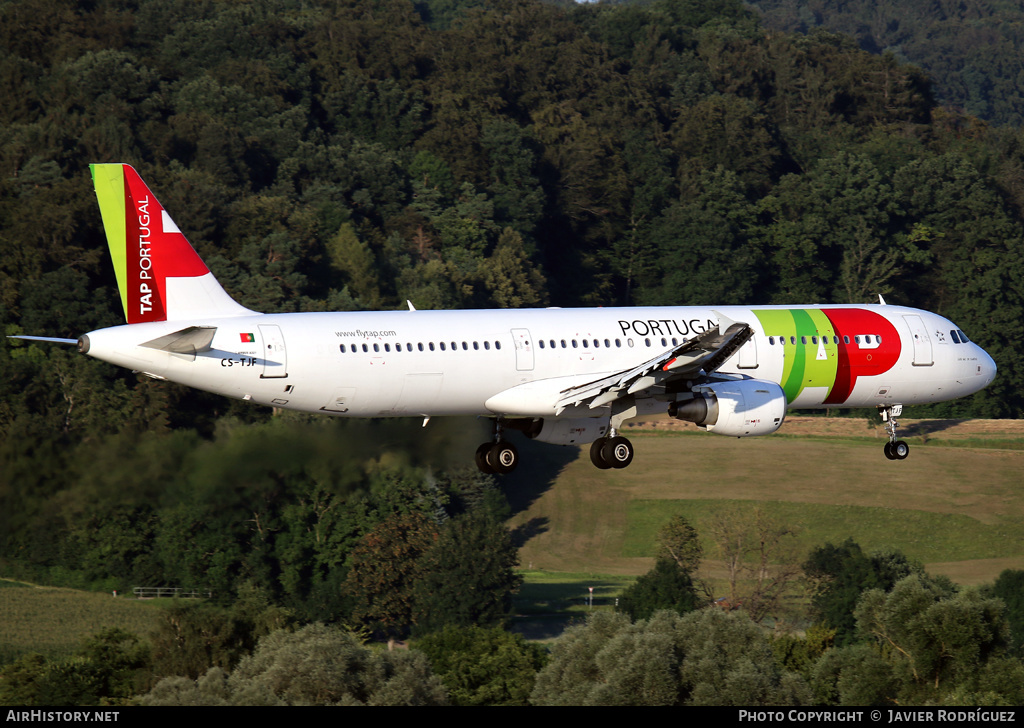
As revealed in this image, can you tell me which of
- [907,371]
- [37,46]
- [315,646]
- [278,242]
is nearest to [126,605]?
[315,646]

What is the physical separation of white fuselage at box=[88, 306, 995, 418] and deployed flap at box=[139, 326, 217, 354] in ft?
0.50

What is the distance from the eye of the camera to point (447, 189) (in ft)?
461

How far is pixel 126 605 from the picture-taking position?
7975cm

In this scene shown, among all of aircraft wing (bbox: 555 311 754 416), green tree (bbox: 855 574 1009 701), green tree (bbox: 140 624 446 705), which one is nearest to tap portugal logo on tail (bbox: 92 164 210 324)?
aircraft wing (bbox: 555 311 754 416)

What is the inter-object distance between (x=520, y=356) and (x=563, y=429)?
14.7 ft

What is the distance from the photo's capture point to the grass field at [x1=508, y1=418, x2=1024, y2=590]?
312 ft

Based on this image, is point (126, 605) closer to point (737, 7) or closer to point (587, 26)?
point (587, 26)

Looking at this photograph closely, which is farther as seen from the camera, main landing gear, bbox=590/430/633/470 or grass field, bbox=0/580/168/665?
grass field, bbox=0/580/168/665

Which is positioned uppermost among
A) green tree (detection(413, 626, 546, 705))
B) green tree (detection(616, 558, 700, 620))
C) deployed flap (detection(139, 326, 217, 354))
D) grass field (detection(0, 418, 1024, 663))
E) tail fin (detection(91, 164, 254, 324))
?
tail fin (detection(91, 164, 254, 324))

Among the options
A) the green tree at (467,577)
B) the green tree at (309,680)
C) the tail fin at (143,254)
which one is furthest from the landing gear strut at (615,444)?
the green tree at (467,577)

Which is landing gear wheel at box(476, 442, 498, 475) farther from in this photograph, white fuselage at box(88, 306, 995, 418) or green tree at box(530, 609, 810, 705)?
green tree at box(530, 609, 810, 705)

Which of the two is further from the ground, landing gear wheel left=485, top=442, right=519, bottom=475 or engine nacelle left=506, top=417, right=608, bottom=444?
engine nacelle left=506, top=417, right=608, bottom=444

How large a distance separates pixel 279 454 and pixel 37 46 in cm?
11187

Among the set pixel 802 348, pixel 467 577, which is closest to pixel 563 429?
pixel 802 348
